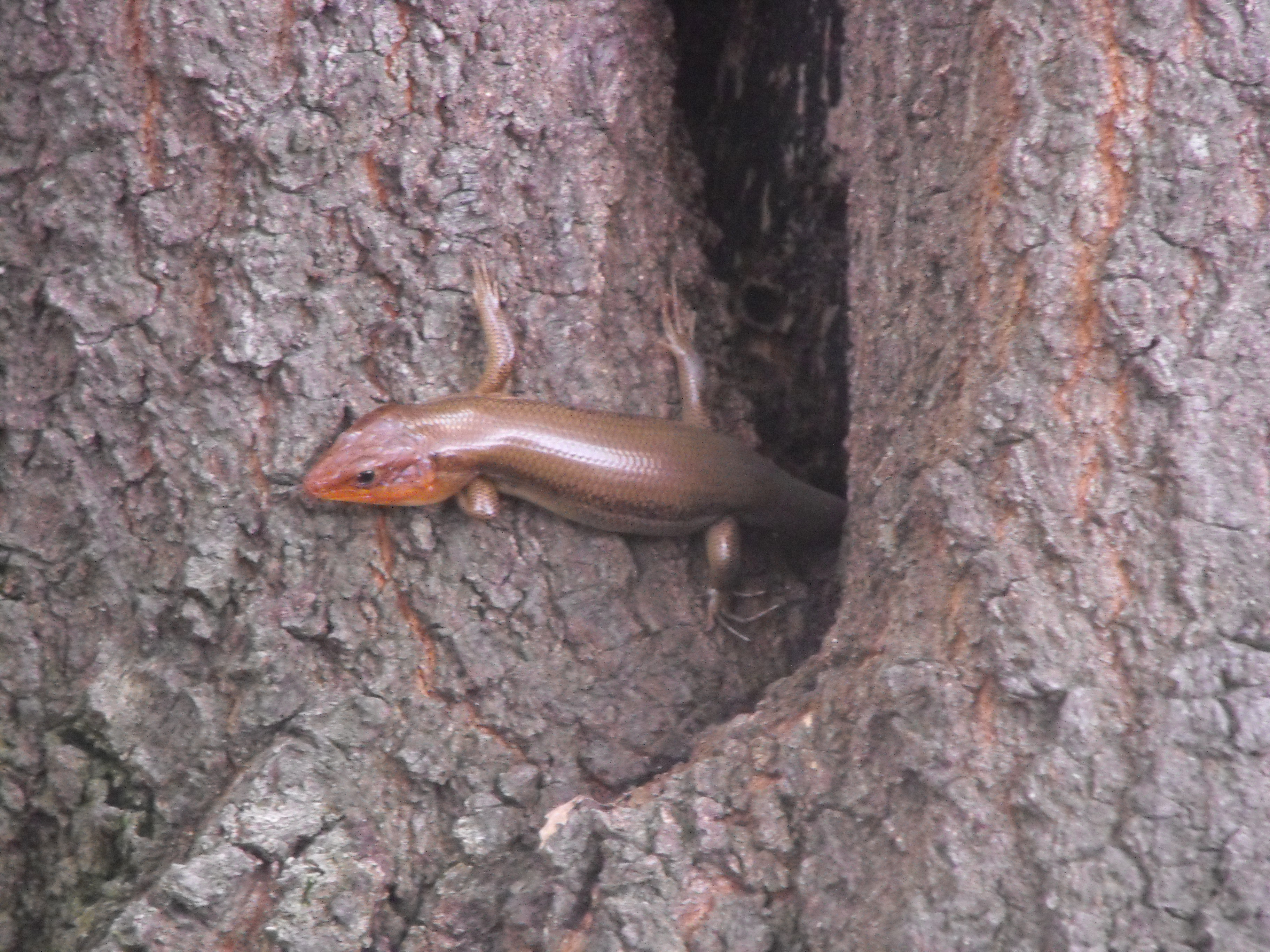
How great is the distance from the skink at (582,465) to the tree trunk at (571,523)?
0.20 ft

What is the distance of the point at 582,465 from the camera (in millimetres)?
2809

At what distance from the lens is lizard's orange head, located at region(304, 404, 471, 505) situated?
2.48 metres

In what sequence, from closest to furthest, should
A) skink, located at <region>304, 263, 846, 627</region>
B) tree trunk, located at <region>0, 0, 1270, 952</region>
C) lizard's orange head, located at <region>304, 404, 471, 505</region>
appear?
tree trunk, located at <region>0, 0, 1270, 952</region> → lizard's orange head, located at <region>304, 404, 471, 505</region> → skink, located at <region>304, 263, 846, 627</region>

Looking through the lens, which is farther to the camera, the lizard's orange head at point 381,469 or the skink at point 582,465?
the skink at point 582,465

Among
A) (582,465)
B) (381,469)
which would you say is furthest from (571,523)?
(381,469)

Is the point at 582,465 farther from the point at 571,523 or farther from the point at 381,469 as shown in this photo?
the point at 381,469

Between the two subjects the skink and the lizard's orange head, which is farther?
the skink

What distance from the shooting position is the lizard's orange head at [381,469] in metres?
2.48

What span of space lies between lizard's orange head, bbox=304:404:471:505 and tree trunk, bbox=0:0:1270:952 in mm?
56

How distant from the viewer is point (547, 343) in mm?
2680

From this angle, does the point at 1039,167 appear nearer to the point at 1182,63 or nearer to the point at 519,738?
the point at 1182,63

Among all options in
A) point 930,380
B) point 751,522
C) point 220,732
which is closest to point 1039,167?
point 930,380

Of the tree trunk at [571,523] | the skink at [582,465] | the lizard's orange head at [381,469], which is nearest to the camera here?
the tree trunk at [571,523]

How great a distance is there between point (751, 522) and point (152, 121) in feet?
5.19
